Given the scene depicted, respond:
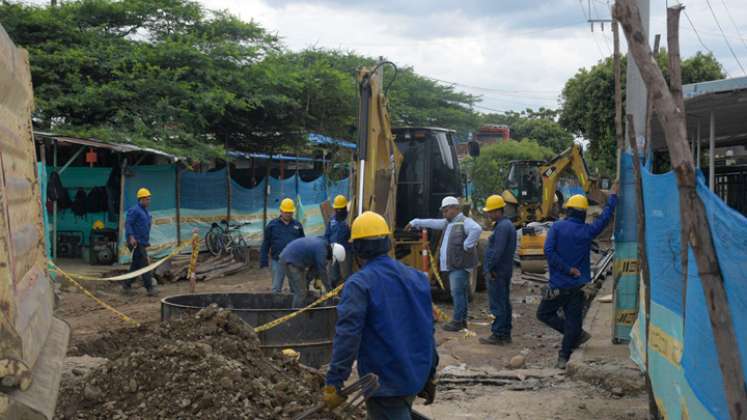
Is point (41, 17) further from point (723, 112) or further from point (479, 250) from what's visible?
point (723, 112)

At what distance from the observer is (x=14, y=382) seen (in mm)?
2430

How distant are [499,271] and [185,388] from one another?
18.7ft

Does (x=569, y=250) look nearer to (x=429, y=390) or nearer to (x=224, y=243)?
(x=429, y=390)

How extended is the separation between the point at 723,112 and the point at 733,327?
575 centimetres

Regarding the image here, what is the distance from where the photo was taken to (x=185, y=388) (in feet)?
20.7

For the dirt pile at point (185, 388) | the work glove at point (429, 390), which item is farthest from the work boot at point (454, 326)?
the work glove at point (429, 390)

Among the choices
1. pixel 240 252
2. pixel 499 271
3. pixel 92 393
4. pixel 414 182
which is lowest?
pixel 240 252

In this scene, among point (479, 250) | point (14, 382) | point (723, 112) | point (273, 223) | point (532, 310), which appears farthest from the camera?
point (479, 250)

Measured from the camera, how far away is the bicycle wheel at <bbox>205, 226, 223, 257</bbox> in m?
20.0

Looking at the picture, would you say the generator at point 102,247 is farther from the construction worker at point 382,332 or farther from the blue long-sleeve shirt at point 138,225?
the construction worker at point 382,332

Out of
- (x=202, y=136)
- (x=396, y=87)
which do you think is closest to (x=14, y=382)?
(x=202, y=136)

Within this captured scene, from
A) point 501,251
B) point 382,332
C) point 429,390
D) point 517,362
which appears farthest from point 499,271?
point 382,332

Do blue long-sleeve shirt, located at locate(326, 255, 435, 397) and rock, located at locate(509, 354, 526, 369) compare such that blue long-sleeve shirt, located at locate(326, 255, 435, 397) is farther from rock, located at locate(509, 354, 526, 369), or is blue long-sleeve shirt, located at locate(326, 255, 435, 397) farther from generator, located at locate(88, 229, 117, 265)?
generator, located at locate(88, 229, 117, 265)

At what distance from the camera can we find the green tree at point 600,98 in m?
25.7
